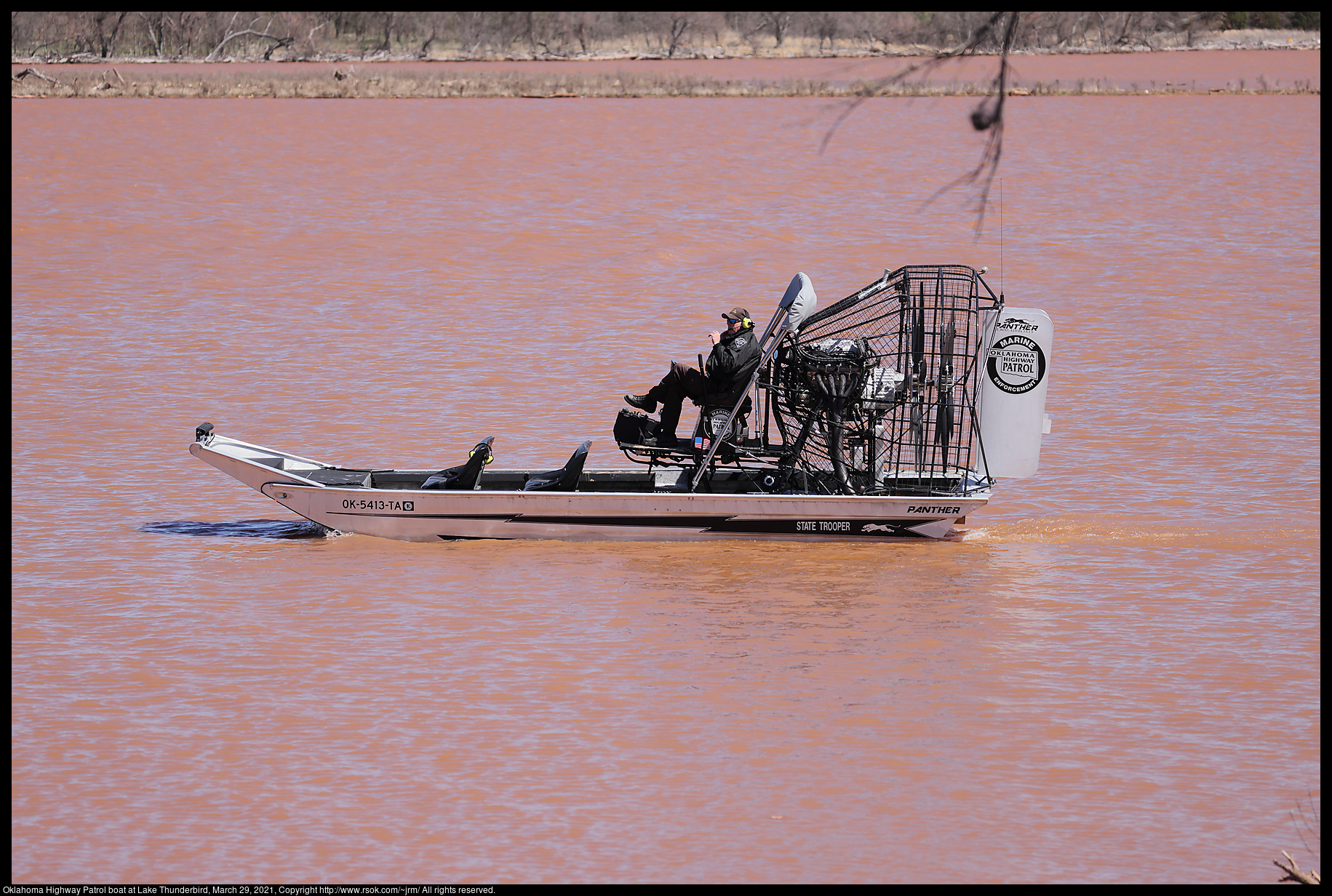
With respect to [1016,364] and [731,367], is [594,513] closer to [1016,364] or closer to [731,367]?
[731,367]

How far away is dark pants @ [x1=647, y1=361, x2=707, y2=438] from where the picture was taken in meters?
14.0

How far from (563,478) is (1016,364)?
3.82m

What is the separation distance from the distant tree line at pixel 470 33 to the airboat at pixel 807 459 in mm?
43716

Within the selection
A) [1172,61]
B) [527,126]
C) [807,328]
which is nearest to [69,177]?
[527,126]

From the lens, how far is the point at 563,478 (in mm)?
14062

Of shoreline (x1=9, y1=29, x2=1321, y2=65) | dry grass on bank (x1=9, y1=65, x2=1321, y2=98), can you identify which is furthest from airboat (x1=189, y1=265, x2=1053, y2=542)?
shoreline (x1=9, y1=29, x2=1321, y2=65)

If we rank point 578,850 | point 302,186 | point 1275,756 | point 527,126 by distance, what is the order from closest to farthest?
point 578,850 → point 1275,756 → point 302,186 → point 527,126

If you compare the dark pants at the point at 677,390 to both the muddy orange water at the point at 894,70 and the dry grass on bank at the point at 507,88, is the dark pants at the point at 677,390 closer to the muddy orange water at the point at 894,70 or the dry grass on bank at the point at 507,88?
the dry grass on bank at the point at 507,88

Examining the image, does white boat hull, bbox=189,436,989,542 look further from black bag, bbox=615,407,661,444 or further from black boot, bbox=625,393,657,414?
black boot, bbox=625,393,657,414

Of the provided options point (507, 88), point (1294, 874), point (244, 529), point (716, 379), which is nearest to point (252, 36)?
point (507, 88)

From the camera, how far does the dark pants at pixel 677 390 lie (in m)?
14.0

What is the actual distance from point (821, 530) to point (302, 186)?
72.5 feet

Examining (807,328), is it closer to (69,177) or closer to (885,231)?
(885,231)

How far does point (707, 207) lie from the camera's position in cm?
3072
